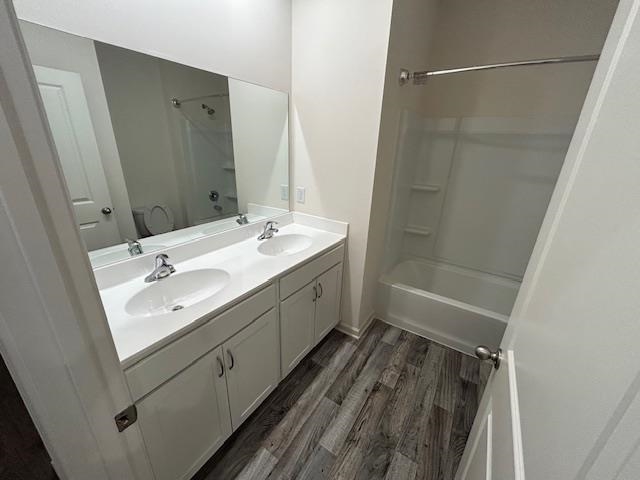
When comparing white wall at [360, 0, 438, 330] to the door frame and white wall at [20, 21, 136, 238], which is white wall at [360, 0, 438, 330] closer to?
white wall at [20, 21, 136, 238]

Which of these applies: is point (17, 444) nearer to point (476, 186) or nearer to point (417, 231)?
point (417, 231)

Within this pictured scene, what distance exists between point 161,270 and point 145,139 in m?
0.62

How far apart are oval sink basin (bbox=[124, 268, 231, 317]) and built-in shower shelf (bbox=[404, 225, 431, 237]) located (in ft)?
6.28

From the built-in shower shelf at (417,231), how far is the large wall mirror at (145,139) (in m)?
1.59

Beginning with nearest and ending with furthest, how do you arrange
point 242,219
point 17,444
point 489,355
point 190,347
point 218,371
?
1. point 489,355
2. point 190,347
3. point 218,371
4. point 17,444
5. point 242,219

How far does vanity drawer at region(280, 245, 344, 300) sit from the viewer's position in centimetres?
132

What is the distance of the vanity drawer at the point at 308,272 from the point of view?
1.32 metres

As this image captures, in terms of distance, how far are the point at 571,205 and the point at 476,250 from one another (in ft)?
6.89

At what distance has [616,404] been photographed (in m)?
0.25

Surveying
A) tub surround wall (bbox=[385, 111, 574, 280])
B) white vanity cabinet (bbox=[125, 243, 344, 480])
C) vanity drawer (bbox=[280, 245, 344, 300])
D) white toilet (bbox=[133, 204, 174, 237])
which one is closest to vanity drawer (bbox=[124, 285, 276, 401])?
white vanity cabinet (bbox=[125, 243, 344, 480])

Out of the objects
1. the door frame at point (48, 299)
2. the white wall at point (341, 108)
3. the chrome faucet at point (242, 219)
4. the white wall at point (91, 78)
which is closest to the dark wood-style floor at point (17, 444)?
the white wall at point (91, 78)

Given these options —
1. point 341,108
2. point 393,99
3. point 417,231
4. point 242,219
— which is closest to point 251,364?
point 242,219

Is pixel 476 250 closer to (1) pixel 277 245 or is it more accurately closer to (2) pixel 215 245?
(1) pixel 277 245

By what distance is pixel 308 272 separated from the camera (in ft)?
4.83
